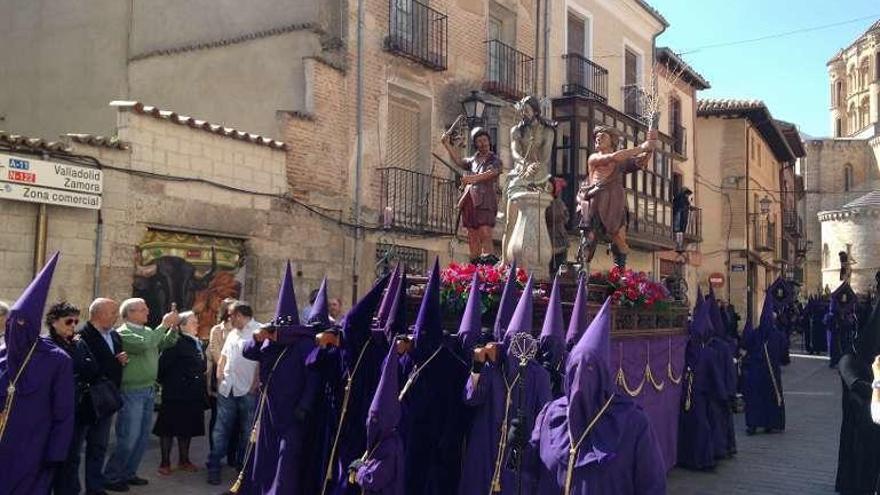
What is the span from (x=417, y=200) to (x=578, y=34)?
8.50 metres

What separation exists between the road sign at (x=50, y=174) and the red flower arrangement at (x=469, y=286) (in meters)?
4.70

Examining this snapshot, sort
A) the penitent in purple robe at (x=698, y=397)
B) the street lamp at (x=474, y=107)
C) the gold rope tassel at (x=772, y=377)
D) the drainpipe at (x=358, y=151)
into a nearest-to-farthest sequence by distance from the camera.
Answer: the penitent in purple robe at (x=698, y=397)
the gold rope tassel at (x=772, y=377)
the drainpipe at (x=358, y=151)
the street lamp at (x=474, y=107)

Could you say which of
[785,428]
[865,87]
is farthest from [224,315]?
[865,87]

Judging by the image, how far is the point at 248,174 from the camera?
39.6 ft

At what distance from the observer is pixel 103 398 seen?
21.5 ft

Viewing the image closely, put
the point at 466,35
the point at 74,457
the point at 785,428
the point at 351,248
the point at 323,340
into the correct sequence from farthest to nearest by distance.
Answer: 1. the point at 466,35
2. the point at 351,248
3. the point at 785,428
4. the point at 74,457
5. the point at 323,340

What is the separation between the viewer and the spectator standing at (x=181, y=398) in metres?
7.86

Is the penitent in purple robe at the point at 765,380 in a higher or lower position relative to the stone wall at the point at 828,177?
lower

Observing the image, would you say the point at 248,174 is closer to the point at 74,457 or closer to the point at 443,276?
the point at 443,276

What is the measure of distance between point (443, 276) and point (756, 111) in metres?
27.5

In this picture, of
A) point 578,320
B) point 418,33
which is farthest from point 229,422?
point 418,33

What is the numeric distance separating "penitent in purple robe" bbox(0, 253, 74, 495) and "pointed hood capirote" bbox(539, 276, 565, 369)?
3.26m

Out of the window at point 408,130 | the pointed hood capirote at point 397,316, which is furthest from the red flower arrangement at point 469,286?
the window at point 408,130

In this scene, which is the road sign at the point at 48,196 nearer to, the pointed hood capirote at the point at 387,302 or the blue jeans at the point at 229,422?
the blue jeans at the point at 229,422
